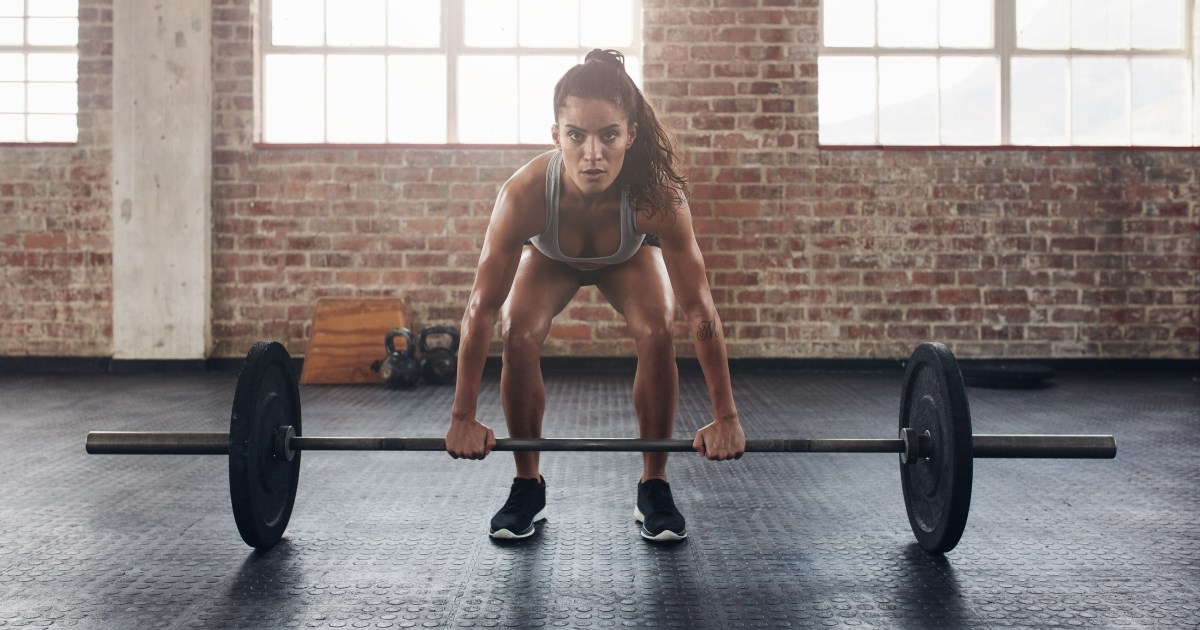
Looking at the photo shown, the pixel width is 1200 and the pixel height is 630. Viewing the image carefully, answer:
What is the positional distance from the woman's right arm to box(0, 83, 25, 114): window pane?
4512 millimetres

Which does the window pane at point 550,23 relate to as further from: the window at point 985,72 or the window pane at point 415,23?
the window at point 985,72

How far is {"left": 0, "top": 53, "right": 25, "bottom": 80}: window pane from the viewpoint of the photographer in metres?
4.85

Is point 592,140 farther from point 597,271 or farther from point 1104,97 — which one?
point 1104,97

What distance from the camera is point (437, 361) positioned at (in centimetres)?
418

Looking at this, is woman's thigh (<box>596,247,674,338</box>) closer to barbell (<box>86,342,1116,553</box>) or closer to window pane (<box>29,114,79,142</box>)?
barbell (<box>86,342,1116,553</box>)

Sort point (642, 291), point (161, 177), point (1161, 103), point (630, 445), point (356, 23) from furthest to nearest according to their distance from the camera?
point (1161, 103)
point (356, 23)
point (161, 177)
point (642, 291)
point (630, 445)

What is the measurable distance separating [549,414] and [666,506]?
154 centimetres

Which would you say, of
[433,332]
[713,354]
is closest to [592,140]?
[713,354]

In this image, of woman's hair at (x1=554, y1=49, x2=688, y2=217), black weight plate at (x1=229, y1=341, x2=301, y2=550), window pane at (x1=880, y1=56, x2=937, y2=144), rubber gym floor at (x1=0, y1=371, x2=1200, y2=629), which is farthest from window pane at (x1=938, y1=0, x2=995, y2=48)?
black weight plate at (x1=229, y1=341, x2=301, y2=550)

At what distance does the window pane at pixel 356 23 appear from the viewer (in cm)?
482

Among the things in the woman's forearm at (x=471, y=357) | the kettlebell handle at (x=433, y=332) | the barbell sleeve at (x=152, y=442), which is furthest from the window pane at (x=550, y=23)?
the barbell sleeve at (x=152, y=442)

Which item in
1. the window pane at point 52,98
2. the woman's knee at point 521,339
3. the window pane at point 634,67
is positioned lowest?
the woman's knee at point 521,339

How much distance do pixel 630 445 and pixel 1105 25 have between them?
15.6 feet

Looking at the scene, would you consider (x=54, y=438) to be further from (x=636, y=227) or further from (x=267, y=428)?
→ (x=636, y=227)
